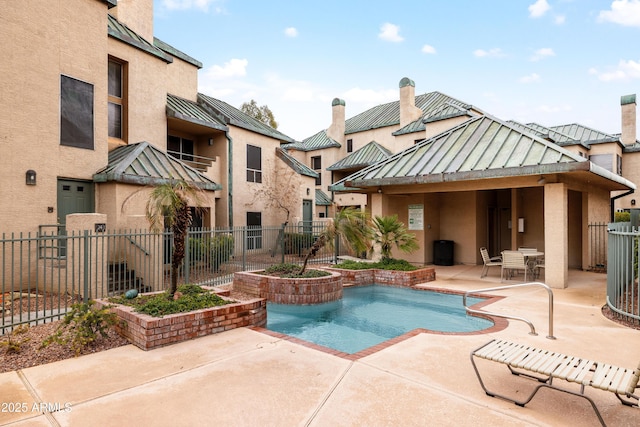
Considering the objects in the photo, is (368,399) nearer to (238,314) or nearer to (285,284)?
(238,314)

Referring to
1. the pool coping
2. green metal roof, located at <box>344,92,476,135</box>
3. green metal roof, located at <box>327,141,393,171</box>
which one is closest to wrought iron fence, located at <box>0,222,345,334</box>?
the pool coping

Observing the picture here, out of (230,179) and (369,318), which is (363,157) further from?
(369,318)

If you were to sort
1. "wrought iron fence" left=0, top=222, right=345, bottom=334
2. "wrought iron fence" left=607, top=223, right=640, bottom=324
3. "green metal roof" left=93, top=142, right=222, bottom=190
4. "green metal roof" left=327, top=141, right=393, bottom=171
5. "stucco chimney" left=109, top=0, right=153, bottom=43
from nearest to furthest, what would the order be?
"wrought iron fence" left=607, top=223, right=640, bottom=324, "wrought iron fence" left=0, top=222, right=345, bottom=334, "green metal roof" left=93, top=142, right=222, bottom=190, "stucco chimney" left=109, top=0, right=153, bottom=43, "green metal roof" left=327, top=141, right=393, bottom=171

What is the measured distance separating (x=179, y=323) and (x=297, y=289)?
12.3ft

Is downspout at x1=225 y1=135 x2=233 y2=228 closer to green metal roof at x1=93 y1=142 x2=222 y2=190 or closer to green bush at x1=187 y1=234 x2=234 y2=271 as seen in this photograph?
green metal roof at x1=93 y1=142 x2=222 y2=190

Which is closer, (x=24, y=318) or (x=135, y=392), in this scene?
(x=135, y=392)

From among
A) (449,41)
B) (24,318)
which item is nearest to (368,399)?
(24,318)

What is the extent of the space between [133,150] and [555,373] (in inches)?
504

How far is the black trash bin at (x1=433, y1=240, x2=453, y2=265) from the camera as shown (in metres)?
14.6

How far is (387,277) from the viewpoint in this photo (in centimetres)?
1122

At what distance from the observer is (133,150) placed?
40.2 ft

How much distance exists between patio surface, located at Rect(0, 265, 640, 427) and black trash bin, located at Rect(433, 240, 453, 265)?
8638 millimetres

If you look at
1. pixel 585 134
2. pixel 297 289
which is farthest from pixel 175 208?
pixel 585 134

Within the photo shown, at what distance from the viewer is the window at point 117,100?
13.4 metres
